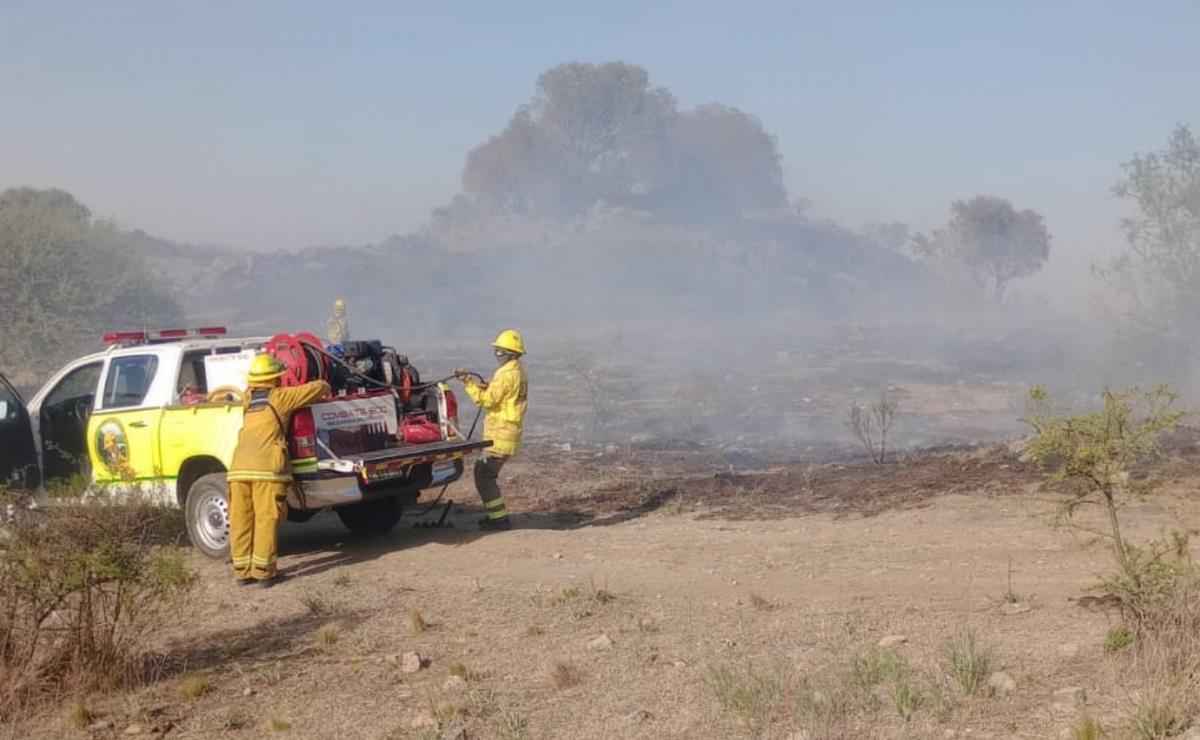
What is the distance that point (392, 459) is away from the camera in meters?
9.31

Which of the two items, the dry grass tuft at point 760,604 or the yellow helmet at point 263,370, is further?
the yellow helmet at point 263,370

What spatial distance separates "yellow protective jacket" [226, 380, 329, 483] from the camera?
8.66 m

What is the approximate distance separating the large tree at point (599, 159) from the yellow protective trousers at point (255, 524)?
6930cm

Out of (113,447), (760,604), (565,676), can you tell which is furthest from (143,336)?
(760,604)

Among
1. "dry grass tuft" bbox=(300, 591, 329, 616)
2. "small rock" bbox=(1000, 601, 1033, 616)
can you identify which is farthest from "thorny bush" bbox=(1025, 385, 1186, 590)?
"dry grass tuft" bbox=(300, 591, 329, 616)

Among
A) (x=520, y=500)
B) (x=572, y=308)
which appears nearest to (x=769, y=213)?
(x=572, y=308)

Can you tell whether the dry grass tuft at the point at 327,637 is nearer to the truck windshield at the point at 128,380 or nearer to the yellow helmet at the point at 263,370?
the yellow helmet at the point at 263,370

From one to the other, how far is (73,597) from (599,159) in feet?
250

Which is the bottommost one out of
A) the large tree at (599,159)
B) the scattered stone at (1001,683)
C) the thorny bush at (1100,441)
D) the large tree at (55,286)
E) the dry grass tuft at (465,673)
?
the dry grass tuft at (465,673)

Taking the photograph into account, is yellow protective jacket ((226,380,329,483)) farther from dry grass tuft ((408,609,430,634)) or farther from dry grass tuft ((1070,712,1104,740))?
dry grass tuft ((1070,712,1104,740))

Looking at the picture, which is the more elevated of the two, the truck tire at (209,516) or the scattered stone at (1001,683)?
the truck tire at (209,516)

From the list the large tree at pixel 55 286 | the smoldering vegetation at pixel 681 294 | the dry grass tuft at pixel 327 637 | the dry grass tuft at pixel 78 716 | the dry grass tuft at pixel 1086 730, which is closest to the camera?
the dry grass tuft at pixel 1086 730

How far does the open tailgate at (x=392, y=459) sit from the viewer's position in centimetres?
907

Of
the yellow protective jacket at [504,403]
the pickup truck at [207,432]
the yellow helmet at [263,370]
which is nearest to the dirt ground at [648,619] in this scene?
the pickup truck at [207,432]
